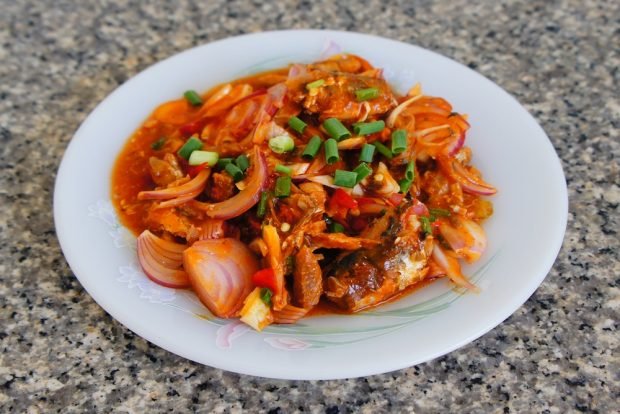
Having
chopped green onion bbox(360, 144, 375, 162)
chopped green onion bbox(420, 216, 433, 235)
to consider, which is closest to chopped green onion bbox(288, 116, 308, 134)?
chopped green onion bbox(360, 144, 375, 162)

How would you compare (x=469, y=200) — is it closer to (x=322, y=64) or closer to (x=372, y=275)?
(x=372, y=275)

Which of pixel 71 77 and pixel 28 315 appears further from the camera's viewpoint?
pixel 71 77

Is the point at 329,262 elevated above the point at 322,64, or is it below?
below

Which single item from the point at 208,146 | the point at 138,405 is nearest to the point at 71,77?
the point at 208,146

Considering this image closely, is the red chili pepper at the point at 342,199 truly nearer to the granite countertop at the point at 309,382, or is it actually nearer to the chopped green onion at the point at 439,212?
the chopped green onion at the point at 439,212

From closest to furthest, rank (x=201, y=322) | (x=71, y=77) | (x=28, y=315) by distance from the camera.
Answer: (x=201, y=322), (x=28, y=315), (x=71, y=77)

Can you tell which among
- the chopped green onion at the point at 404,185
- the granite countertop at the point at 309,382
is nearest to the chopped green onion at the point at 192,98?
the granite countertop at the point at 309,382
